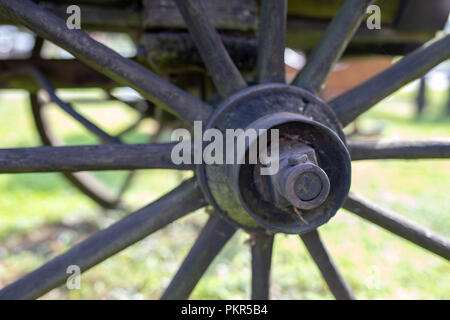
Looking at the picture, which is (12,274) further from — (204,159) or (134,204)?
(204,159)

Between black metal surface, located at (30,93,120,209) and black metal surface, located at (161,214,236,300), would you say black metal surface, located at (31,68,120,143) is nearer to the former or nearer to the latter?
black metal surface, located at (161,214,236,300)

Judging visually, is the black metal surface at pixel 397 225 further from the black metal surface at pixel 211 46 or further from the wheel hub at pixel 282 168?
the black metal surface at pixel 211 46

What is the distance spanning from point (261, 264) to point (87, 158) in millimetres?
644

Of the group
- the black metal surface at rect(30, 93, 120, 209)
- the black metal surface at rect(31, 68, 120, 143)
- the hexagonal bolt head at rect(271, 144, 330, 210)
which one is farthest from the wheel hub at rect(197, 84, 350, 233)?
the black metal surface at rect(30, 93, 120, 209)

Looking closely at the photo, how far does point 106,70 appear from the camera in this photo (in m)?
1.29

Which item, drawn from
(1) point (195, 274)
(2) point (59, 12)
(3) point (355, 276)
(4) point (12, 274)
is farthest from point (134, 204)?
(1) point (195, 274)

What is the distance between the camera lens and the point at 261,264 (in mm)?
1447

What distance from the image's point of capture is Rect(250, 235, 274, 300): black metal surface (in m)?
1.44

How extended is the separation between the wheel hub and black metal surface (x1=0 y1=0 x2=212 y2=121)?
10cm

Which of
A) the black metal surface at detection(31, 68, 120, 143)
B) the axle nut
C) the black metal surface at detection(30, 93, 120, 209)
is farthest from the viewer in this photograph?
the black metal surface at detection(30, 93, 120, 209)

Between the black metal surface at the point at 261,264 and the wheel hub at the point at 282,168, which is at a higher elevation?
the wheel hub at the point at 282,168

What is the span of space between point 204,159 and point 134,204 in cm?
242

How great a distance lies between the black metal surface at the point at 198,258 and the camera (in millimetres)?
1383

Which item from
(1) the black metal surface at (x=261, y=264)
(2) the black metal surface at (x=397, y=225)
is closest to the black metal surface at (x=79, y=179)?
(1) the black metal surface at (x=261, y=264)
